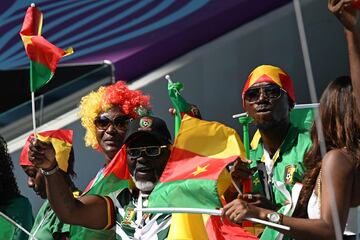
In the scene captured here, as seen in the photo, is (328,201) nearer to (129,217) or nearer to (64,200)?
(129,217)

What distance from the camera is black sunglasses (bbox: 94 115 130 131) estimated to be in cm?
707

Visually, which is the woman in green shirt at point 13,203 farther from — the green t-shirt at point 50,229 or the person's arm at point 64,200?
the person's arm at point 64,200

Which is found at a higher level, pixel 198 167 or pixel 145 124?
pixel 145 124

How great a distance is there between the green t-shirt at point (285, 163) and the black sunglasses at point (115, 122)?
79cm

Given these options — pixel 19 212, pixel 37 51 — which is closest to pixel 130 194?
pixel 37 51

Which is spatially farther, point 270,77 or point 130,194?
point 270,77

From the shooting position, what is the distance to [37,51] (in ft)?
20.9

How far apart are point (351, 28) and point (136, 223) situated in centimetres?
181

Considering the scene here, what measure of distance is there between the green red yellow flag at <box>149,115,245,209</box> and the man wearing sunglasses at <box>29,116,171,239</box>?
398 mm

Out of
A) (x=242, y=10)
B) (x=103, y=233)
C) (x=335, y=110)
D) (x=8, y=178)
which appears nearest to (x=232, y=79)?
(x=242, y=10)

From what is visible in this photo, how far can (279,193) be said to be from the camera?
591 centimetres

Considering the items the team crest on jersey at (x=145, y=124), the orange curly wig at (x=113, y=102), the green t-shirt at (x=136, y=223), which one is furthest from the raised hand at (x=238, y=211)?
the orange curly wig at (x=113, y=102)

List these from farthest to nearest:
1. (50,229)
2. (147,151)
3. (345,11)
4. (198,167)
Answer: (50,229)
(147,151)
(198,167)
(345,11)

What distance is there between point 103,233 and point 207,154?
1017mm
